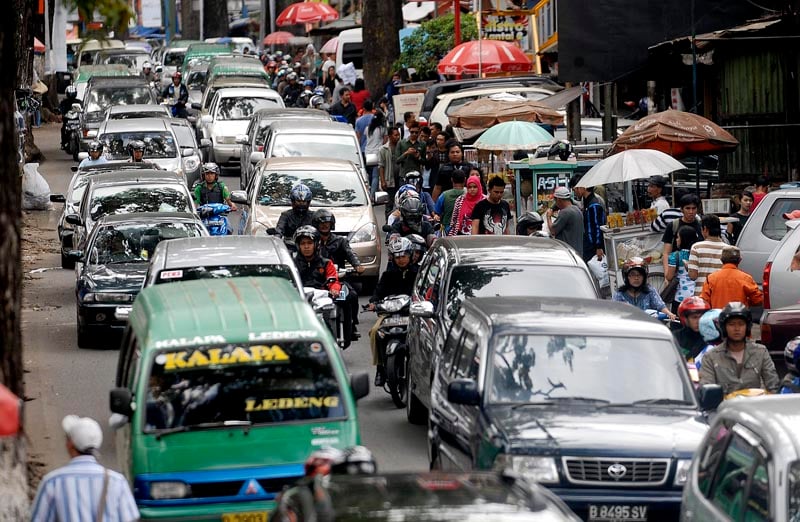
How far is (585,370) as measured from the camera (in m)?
10.1

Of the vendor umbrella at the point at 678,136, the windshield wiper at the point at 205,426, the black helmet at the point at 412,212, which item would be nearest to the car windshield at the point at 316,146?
the vendor umbrella at the point at 678,136

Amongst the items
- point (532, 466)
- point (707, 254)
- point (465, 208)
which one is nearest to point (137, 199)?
point (465, 208)

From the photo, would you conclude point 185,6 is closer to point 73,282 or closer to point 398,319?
point 73,282

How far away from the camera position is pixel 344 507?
19.3ft

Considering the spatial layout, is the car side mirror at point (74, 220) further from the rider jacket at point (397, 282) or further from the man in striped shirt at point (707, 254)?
the man in striped shirt at point (707, 254)

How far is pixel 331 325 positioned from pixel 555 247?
2922 mm

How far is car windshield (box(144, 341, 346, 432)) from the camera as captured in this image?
917cm

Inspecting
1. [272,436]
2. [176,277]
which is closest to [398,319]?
[176,277]

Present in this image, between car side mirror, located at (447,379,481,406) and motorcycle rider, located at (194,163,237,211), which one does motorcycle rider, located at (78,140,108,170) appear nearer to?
motorcycle rider, located at (194,163,237,211)

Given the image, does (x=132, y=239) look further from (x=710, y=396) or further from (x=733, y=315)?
(x=710, y=396)

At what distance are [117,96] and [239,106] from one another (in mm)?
4411

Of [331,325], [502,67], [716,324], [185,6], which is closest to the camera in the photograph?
[716,324]

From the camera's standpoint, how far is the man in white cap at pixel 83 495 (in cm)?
734

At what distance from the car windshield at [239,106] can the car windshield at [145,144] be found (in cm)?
626
